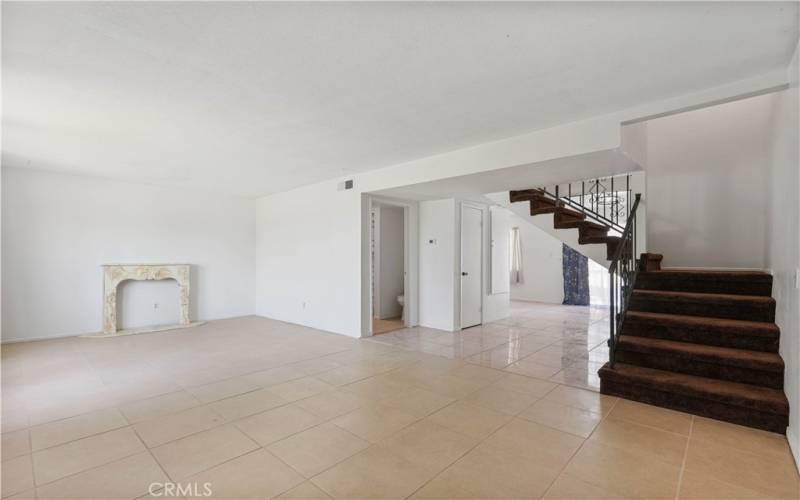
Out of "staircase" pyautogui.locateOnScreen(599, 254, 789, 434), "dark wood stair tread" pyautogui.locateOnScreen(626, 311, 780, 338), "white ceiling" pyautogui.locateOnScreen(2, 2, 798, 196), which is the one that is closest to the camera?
"white ceiling" pyautogui.locateOnScreen(2, 2, 798, 196)

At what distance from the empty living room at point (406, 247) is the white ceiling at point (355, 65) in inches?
0.8

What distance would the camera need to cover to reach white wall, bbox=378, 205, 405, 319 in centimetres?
769

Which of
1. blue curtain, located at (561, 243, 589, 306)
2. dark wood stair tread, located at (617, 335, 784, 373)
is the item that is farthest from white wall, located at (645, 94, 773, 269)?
blue curtain, located at (561, 243, 589, 306)

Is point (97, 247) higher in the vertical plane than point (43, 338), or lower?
higher

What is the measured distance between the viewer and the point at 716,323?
11.1 ft

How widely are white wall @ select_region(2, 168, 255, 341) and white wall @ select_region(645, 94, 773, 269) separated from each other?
786cm

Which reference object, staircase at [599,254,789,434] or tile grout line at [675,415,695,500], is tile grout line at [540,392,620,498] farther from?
tile grout line at [675,415,695,500]

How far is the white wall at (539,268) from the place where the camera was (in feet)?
32.2

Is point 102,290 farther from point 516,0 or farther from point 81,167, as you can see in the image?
point 516,0

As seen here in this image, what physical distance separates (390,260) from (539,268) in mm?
4792

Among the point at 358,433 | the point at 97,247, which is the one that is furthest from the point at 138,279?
the point at 358,433

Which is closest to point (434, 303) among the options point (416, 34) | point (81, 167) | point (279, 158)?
point (279, 158)

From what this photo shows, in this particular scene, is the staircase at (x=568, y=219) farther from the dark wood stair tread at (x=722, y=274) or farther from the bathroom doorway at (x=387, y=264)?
the bathroom doorway at (x=387, y=264)

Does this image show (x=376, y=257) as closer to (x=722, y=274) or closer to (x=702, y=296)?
(x=702, y=296)
